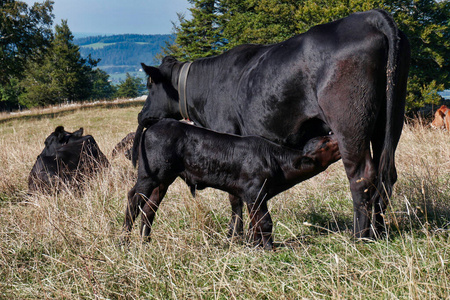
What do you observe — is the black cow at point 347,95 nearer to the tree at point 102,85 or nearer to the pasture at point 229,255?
the pasture at point 229,255

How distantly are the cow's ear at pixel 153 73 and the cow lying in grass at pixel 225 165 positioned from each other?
67.8 inches

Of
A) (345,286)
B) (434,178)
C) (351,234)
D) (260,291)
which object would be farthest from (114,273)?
(434,178)

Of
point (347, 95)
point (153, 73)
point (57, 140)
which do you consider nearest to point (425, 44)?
point (153, 73)

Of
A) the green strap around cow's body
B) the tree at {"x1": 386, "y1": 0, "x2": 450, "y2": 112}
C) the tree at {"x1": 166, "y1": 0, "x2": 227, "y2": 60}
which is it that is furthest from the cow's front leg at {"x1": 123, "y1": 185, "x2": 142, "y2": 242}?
the tree at {"x1": 166, "y1": 0, "x2": 227, "y2": 60}

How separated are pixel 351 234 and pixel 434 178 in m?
2.31

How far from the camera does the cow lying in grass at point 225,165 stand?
383 centimetres

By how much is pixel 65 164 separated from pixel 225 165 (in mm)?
4024

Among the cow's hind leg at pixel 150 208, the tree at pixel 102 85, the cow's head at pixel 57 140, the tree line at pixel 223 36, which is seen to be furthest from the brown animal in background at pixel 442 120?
the tree at pixel 102 85

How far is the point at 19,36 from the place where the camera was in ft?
122

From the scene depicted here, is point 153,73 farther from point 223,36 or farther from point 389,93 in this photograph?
point 223,36

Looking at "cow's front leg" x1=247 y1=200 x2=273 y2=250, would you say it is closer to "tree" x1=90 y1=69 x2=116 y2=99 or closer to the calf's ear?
the calf's ear

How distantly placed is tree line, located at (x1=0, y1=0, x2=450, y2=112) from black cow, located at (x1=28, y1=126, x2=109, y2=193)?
10.0 m

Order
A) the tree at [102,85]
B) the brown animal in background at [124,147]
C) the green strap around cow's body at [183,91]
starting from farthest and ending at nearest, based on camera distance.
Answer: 1. the tree at [102,85]
2. the brown animal in background at [124,147]
3. the green strap around cow's body at [183,91]

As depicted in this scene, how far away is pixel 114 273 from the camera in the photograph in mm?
3227
